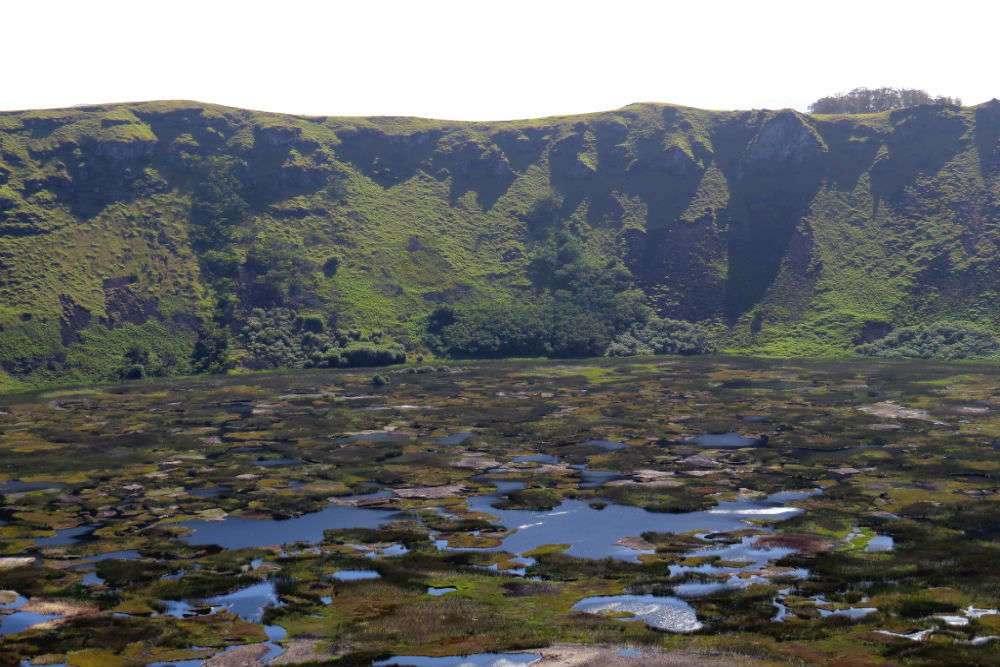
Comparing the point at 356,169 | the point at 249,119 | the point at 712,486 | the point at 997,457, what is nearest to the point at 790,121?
the point at 356,169

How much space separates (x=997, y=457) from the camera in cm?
5341

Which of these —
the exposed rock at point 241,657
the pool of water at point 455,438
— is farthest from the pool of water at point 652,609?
the pool of water at point 455,438

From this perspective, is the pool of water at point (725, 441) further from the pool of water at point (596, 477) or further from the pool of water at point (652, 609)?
the pool of water at point (652, 609)

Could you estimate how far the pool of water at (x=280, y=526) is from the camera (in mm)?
39375

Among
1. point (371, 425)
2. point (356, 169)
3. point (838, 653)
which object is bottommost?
point (371, 425)

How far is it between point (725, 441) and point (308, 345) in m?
77.4

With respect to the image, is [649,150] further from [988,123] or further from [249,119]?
[249,119]

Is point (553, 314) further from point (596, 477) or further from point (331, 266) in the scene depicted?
point (596, 477)

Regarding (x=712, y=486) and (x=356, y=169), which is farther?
(x=356, y=169)

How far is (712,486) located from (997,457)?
20.2 m

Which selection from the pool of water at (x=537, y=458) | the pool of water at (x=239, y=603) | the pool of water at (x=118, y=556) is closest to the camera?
the pool of water at (x=239, y=603)

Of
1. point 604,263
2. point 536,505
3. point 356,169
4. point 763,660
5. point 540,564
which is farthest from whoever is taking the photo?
point 356,169

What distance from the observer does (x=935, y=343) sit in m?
116

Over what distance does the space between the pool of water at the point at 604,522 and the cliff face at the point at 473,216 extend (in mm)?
85559
